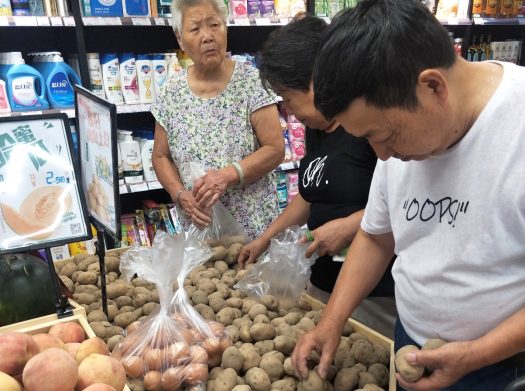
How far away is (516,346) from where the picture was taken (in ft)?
2.44

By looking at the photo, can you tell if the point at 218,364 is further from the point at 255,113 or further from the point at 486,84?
the point at 255,113

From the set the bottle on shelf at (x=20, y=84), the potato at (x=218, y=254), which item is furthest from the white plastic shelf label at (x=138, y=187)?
the potato at (x=218, y=254)

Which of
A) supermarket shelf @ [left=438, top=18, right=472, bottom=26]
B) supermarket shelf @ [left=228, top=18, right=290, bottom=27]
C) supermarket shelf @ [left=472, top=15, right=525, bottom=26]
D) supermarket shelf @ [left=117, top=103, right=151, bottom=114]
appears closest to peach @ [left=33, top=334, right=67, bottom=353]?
supermarket shelf @ [left=117, top=103, right=151, bottom=114]

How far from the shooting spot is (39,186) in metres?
1.16

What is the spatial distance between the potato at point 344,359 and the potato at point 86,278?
0.81m

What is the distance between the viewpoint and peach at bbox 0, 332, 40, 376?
2.70ft

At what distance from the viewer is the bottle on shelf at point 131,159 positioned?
273 cm

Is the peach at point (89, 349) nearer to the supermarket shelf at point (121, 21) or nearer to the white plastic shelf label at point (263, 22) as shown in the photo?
the supermarket shelf at point (121, 21)

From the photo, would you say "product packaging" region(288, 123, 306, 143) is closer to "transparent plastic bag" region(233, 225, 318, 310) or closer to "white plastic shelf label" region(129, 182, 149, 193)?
"white plastic shelf label" region(129, 182, 149, 193)

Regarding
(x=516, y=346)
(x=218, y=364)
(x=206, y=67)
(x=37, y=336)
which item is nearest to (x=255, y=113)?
(x=206, y=67)

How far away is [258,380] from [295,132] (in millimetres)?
2349

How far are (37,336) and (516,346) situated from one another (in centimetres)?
86

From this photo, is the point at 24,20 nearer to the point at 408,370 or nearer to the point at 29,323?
the point at 29,323

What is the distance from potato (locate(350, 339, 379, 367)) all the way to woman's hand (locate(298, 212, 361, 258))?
0.31 metres
